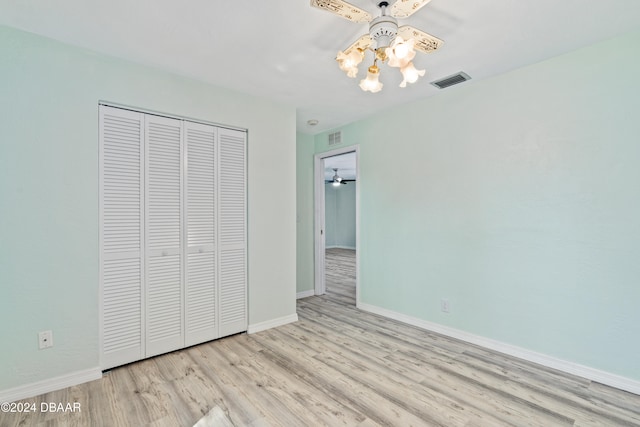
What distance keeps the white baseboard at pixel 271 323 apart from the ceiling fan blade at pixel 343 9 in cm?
299

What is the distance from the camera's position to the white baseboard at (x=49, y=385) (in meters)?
2.06

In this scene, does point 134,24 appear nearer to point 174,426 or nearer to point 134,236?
point 134,236

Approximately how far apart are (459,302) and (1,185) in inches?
157

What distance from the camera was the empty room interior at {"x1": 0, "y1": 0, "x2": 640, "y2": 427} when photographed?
200 centimetres

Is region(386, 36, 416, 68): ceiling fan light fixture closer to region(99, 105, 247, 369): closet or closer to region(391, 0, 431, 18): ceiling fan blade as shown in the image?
region(391, 0, 431, 18): ceiling fan blade

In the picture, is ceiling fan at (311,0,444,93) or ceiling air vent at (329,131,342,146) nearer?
ceiling fan at (311,0,444,93)

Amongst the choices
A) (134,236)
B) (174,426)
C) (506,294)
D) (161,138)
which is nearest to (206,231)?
(134,236)

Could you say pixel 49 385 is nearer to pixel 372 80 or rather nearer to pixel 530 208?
pixel 372 80

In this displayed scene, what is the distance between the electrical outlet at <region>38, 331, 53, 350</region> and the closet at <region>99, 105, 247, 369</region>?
0.32 m

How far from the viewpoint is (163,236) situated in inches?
108

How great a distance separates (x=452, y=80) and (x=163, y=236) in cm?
314

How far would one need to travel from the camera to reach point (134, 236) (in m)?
2.60

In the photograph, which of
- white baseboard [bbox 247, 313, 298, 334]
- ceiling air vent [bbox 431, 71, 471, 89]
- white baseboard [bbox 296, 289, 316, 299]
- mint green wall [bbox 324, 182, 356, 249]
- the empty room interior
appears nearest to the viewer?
the empty room interior

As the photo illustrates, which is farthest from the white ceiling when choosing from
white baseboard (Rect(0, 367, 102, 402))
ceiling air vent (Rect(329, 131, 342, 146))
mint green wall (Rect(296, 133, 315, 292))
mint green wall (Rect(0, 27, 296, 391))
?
white baseboard (Rect(0, 367, 102, 402))
